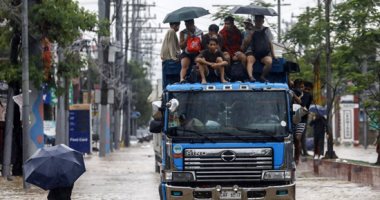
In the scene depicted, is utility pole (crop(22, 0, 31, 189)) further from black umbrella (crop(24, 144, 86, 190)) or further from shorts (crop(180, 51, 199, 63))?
black umbrella (crop(24, 144, 86, 190))

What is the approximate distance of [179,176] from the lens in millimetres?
17406

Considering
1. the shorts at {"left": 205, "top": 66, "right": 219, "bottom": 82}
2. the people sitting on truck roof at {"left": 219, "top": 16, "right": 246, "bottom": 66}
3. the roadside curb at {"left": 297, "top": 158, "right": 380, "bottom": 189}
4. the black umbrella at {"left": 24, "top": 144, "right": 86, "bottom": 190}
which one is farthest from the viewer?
the roadside curb at {"left": 297, "top": 158, "right": 380, "bottom": 189}

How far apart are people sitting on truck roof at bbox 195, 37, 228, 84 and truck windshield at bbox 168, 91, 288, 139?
1052 mm

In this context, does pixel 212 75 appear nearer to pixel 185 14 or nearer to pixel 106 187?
pixel 185 14

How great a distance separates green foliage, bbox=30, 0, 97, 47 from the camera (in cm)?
2933

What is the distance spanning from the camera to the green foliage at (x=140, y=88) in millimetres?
119375

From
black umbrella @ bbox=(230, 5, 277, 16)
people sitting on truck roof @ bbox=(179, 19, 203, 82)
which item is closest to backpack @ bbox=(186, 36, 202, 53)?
people sitting on truck roof @ bbox=(179, 19, 203, 82)

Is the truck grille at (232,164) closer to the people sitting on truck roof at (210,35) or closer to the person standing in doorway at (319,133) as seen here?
the people sitting on truck roof at (210,35)

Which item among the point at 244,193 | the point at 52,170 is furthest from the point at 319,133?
the point at 52,170

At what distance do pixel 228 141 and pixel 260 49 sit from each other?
2664 mm

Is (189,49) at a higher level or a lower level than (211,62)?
higher

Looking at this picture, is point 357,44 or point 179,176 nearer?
point 179,176

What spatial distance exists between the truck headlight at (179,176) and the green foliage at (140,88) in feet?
322

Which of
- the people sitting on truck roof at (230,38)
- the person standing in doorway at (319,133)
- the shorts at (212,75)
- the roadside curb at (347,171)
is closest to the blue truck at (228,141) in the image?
the shorts at (212,75)
